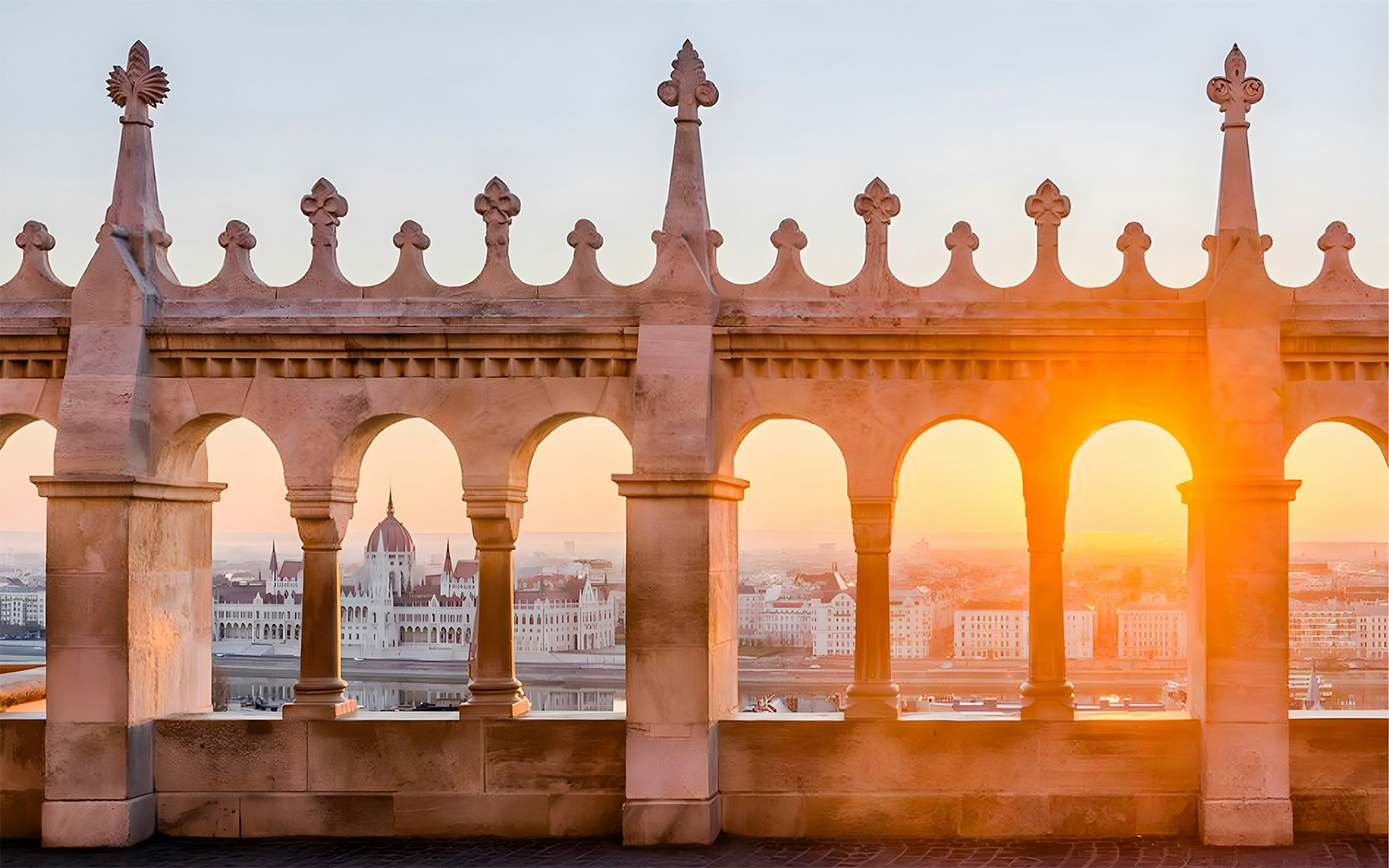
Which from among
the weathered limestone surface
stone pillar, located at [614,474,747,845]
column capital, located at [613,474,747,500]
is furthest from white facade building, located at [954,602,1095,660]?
column capital, located at [613,474,747,500]

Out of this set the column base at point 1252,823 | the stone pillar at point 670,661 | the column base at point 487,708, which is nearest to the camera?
the column base at point 1252,823

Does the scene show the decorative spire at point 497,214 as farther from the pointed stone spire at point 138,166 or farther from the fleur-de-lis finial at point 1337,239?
the fleur-de-lis finial at point 1337,239

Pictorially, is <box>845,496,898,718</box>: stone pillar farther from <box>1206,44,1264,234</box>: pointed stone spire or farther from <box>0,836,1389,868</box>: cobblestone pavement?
<box>1206,44,1264,234</box>: pointed stone spire

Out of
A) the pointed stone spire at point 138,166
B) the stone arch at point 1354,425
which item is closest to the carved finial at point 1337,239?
the stone arch at point 1354,425

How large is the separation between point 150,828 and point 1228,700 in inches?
297

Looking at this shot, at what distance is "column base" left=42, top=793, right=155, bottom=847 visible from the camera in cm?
1098

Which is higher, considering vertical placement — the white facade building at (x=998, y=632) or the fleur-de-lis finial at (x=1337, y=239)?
the fleur-de-lis finial at (x=1337, y=239)

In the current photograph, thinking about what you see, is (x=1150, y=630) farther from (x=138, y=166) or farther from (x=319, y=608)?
(x=138, y=166)

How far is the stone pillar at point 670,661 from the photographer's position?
10.7 metres

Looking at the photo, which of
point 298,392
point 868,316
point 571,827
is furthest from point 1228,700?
point 298,392

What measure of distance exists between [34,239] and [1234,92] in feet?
Answer: 28.2

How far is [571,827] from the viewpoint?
11.1 m

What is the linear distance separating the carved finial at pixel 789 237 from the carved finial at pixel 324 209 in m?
3.13

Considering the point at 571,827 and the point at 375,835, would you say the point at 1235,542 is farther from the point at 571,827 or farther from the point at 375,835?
the point at 375,835
